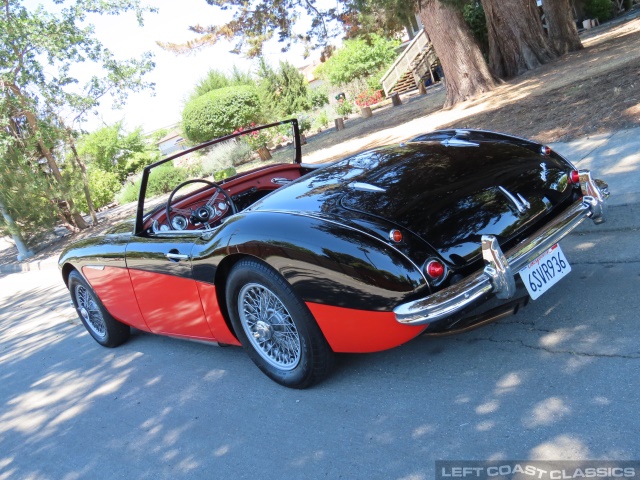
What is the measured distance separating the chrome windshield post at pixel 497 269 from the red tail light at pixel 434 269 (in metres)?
0.21

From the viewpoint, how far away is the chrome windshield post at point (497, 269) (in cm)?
296

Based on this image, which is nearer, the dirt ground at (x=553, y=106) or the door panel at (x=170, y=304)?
the door panel at (x=170, y=304)

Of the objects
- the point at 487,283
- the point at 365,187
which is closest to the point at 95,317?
the point at 365,187

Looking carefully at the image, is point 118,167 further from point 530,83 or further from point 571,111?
point 571,111

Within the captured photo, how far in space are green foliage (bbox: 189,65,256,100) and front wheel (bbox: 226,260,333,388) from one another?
25355 mm

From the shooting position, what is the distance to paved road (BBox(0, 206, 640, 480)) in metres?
2.73

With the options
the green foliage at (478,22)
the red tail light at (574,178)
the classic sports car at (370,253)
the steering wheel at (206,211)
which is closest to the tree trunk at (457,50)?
the green foliage at (478,22)

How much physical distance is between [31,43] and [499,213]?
14185 mm

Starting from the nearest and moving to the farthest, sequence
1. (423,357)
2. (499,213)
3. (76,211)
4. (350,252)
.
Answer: (350,252), (499,213), (423,357), (76,211)

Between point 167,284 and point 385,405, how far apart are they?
5.66ft

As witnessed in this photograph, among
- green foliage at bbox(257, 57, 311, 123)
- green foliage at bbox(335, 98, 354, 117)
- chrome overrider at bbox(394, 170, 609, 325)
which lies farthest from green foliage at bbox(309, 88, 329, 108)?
chrome overrider at bbox(394, 170, 609, 325)

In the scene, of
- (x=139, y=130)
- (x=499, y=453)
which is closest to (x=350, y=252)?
(x=499, y=453)

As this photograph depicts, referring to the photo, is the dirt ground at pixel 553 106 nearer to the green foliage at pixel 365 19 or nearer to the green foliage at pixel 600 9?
the green foliage at pixel 365 19

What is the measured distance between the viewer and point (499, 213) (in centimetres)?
334
